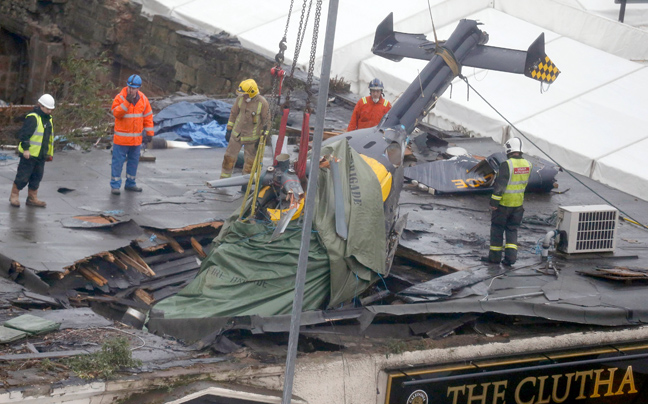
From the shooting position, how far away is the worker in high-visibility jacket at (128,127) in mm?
12312

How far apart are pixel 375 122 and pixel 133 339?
23.3 feet

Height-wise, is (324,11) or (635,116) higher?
(324,11)

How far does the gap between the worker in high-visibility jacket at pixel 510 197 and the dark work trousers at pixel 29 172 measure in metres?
6.43

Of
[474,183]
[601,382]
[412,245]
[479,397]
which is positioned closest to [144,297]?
[412,245]

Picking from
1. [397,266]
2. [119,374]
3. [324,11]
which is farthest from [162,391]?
[324,11]

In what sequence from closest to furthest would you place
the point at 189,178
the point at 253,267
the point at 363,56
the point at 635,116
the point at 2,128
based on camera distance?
1. the point at 253,267
2. the point at 189,178
3. the point at 2,128
4. the point at 635,116
5. the point at 363,56

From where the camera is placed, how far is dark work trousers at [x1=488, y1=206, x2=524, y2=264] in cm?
1059

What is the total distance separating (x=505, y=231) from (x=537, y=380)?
2.13 meters

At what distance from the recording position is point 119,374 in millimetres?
7402

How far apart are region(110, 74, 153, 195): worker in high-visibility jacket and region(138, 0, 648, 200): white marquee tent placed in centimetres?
742

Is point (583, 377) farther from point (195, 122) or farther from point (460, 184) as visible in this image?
point (195, 122)

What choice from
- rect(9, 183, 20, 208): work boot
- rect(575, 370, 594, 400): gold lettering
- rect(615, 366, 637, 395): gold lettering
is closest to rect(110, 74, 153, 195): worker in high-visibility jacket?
rect(9, 183, 20, 208): work boot

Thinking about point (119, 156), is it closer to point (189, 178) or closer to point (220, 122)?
point (189, 178)

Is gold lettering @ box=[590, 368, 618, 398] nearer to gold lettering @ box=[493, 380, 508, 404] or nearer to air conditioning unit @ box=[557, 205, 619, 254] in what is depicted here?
gold lettering @ box=[493, 380, 508, 404]
